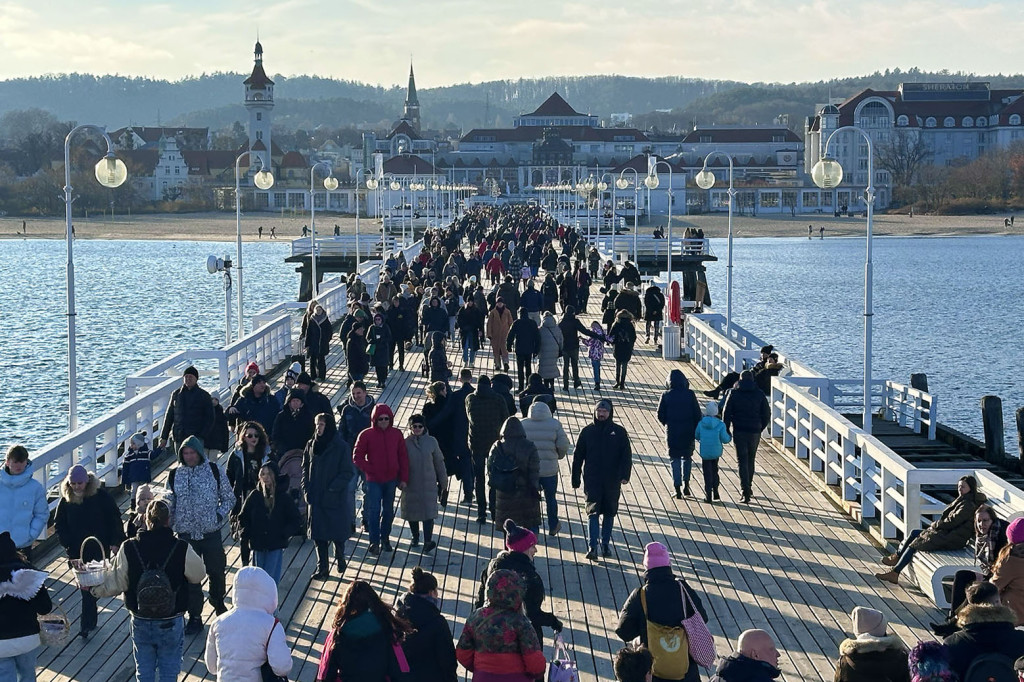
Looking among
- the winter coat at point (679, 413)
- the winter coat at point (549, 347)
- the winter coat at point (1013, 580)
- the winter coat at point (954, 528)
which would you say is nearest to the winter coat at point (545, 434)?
the winter coat at point (679, 413)

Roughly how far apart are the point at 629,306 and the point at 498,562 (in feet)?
52.7

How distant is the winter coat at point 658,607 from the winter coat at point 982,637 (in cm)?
121

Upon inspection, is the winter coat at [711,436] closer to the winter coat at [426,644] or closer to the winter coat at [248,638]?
the winter coat at [426,644]

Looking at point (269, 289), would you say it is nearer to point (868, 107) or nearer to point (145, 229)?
point (145, 229)

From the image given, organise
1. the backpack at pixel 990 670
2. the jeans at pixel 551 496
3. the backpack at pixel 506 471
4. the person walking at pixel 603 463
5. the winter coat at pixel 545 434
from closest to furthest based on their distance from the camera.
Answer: the backpack at pixel 990 670 → the backpack at pixel 506 471 → the person walking at pixel 603 463 → the winter coat at pixel 545 434 → the jeans at pixel 551 496

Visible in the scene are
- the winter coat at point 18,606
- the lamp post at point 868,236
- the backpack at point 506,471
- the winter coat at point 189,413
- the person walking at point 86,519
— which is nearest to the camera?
the winter coat at point 18,606

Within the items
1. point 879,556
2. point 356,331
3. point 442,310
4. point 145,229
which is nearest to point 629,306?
point 442,310

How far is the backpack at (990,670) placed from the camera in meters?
5.98

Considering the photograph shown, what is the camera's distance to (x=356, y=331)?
19.9 meters

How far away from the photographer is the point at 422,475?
10.9 m

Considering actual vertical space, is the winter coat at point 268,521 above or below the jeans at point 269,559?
above

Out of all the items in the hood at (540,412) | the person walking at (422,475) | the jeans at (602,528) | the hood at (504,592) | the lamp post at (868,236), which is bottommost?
the jeans at (602,528)

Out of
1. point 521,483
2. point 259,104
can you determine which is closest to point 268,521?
point 521,483

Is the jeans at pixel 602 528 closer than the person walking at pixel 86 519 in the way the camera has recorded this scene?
No
